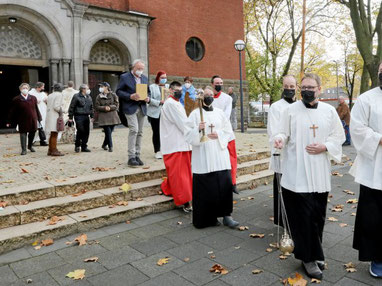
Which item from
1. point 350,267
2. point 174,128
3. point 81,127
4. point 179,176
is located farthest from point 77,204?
point 81,127

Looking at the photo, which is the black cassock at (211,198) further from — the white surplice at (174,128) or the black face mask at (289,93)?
the black face mask at (289,93)

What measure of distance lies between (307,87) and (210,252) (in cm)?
224

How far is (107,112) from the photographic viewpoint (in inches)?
378

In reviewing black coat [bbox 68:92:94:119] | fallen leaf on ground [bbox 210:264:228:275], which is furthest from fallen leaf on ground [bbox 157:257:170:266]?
black coat [bbox 68:92:94:119]

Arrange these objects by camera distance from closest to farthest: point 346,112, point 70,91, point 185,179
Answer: point 185,179, point 70,91, point 346,112

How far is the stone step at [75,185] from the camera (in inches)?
203

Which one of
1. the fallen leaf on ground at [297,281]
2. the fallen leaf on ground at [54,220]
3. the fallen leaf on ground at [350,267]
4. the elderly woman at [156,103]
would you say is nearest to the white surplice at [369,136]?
the fallen leaf on ground at [350,267]

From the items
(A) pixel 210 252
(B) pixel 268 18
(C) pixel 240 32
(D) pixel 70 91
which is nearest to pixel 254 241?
(A) pixel 210 252

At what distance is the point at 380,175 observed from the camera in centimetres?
347

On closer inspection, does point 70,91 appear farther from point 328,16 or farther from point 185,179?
point 328,16

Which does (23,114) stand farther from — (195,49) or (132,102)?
(195,49)

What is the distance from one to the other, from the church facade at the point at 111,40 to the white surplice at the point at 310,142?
42.5 feet

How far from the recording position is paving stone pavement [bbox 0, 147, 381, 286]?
3.56 meters

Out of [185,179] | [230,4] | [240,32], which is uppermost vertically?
[230,4]
